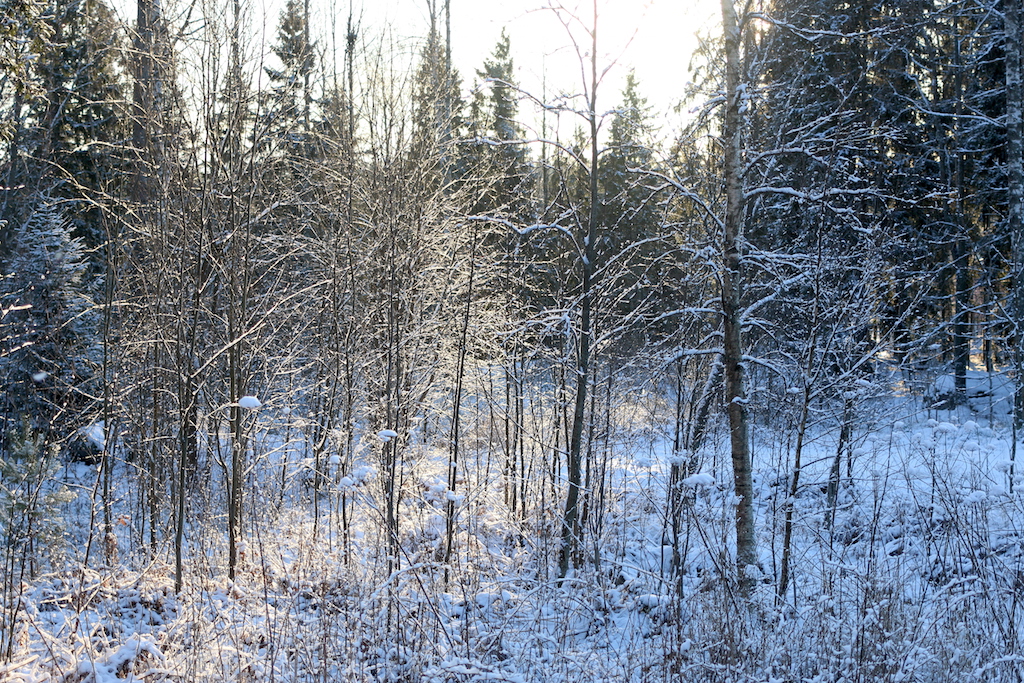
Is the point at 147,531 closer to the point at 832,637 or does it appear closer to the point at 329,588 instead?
the point at 329,588

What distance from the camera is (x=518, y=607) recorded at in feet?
15.4

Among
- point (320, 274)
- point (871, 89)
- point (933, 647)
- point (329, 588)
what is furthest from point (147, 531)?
point (871, 89)

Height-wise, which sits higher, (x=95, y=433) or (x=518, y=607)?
(x=95, y=433)

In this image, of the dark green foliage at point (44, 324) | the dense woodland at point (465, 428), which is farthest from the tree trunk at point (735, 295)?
the dark green foliage at point (44, 324)

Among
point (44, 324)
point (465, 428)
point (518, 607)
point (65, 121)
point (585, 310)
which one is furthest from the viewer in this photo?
point (65, 121)

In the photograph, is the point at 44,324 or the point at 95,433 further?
the point at 44,324

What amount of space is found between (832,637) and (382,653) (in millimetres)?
3491

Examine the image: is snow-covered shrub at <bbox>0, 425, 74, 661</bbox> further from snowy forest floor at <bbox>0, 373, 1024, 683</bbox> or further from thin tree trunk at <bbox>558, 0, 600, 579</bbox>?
thin tree trunk at <bbox>558, 0, 600, 579</bbox>

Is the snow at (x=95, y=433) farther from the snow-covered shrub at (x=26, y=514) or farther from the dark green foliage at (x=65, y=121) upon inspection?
the dark green foliage at (x=65, y=121)

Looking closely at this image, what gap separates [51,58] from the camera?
13.8 m

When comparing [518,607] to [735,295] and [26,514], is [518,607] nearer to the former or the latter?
[735,295]

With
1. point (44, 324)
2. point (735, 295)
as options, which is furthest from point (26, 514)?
point (44, 324)

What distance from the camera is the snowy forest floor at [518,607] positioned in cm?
436

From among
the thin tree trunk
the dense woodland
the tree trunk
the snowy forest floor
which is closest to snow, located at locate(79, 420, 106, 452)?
the dense woodland
